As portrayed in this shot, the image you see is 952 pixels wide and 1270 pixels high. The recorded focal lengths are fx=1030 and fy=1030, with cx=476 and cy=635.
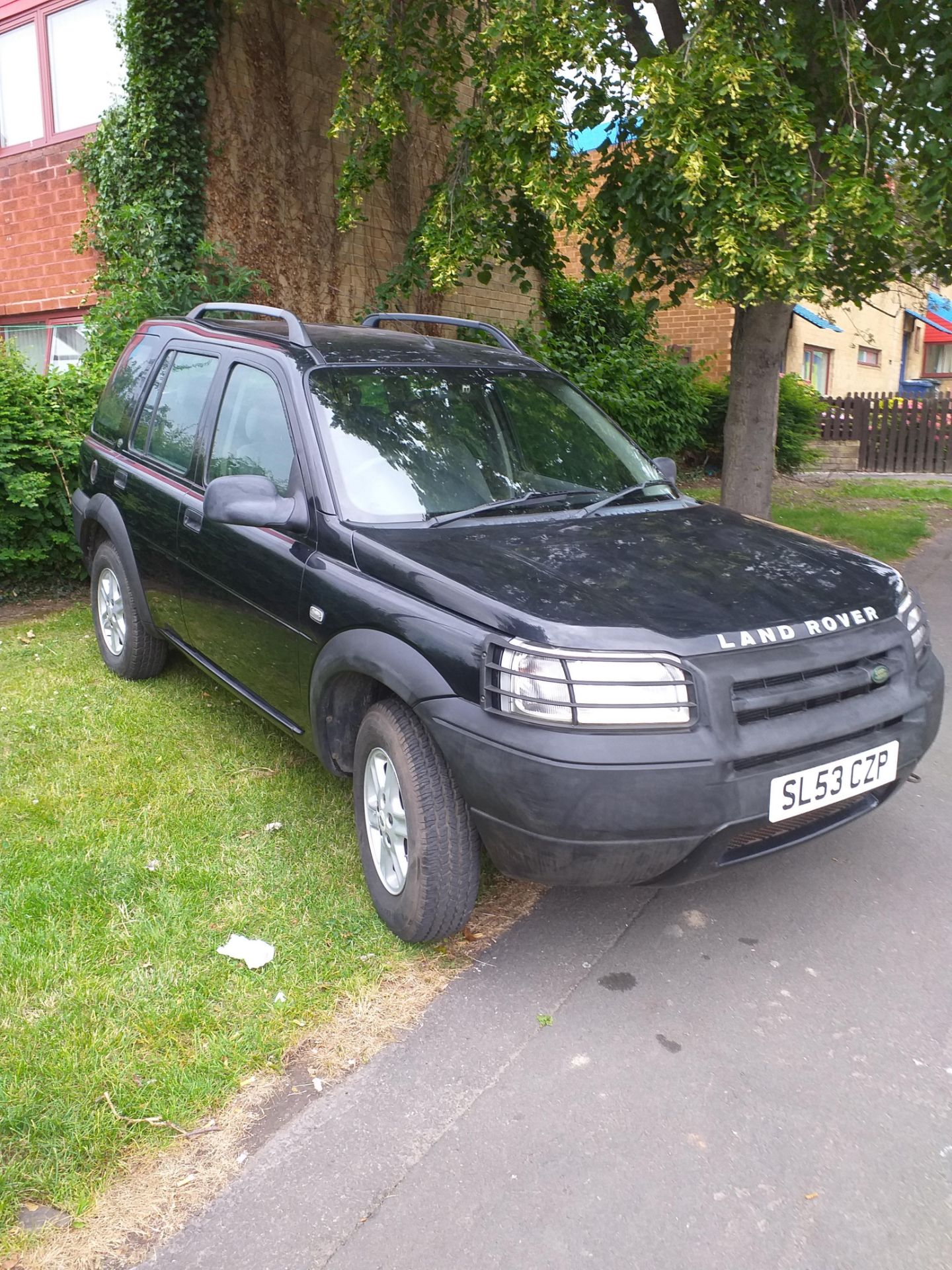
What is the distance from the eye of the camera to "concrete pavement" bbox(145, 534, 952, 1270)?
2.27m

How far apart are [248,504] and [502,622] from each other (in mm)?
1160

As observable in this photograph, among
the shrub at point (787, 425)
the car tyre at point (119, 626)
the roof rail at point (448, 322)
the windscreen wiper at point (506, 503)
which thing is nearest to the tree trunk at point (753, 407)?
the roof rail at point (448, 322)

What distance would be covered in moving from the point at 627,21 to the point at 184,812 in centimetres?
642

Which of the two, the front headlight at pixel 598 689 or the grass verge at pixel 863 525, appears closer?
the front headlight at pixel 598 689

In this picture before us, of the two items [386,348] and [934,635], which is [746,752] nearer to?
[386,348]

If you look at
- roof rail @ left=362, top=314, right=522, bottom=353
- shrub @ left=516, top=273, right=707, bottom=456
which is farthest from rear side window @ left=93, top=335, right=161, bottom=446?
shrub @ left=516, top=273, right=707, bottom=456

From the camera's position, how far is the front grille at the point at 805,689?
2936mm

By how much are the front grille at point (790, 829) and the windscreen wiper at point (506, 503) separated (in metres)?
1.48

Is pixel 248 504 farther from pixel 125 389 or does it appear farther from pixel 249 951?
pixel 125 389

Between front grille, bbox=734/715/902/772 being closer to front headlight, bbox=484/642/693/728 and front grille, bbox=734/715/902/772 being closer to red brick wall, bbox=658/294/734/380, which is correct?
front headlight, bbox=484/642/693/728

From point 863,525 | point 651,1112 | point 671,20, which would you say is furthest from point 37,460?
point 863,525

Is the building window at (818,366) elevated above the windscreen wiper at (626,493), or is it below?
above

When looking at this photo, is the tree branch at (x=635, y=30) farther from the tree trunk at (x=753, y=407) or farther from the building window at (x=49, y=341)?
the building window at (x=49, y=341)

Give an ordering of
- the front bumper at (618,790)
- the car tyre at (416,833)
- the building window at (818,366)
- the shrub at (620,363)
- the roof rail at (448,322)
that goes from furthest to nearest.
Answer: the building window at (818,366) < the shrub at (620,363) < the roof rail at (448,322) < the car tyre at (416,833) < the front bumper at (618,790)
